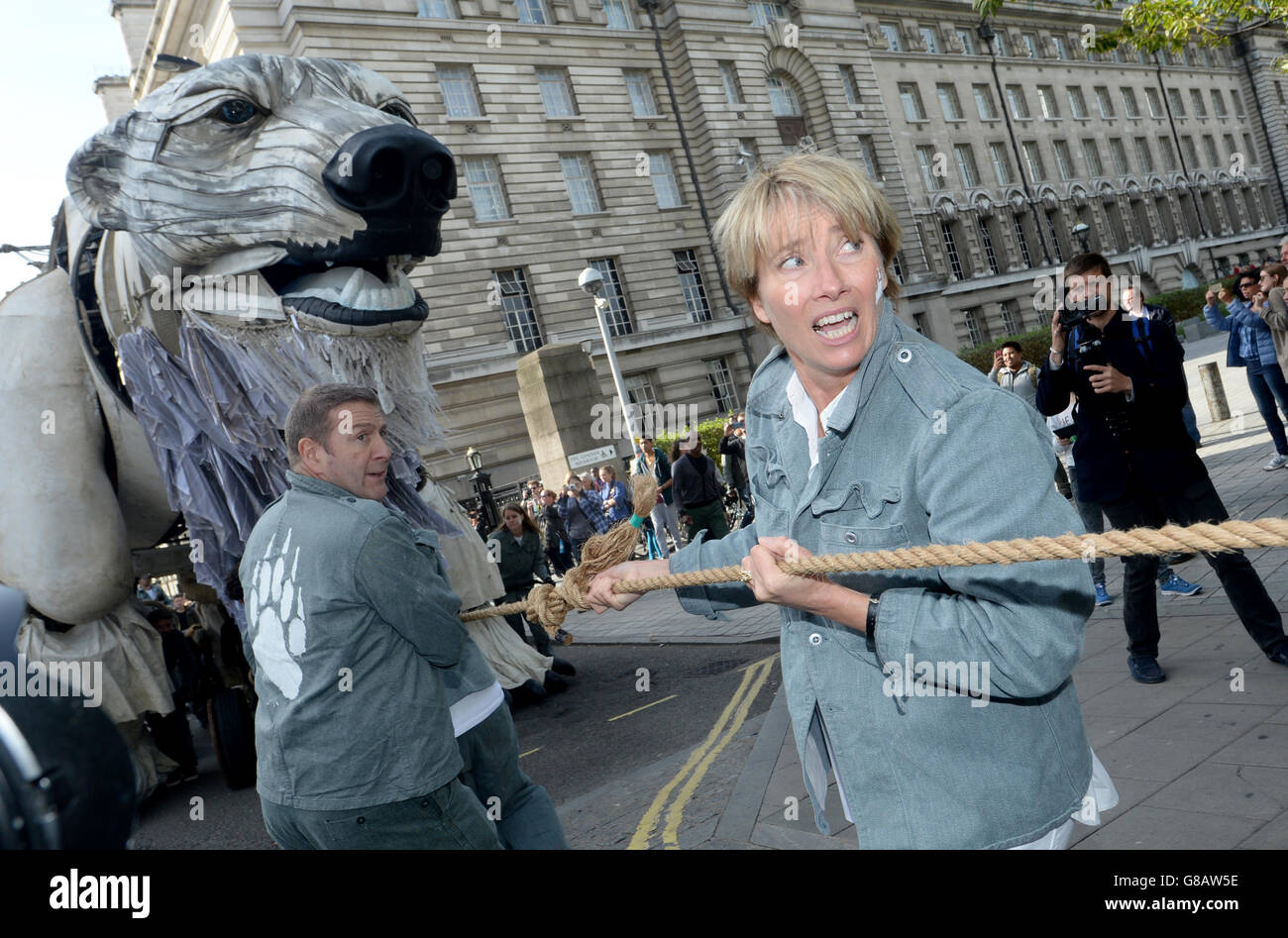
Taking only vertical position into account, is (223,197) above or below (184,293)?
above

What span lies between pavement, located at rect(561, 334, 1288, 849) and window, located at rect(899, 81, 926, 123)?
38777 millimetres

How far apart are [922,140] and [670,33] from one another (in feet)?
48.3

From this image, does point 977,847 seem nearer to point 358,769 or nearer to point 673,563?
point 673,563

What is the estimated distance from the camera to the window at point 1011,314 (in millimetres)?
43312

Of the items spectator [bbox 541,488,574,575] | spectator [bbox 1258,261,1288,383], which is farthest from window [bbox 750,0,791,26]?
spectator [bbox 1258,261,1288,383]

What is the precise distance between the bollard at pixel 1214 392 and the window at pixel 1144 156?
4571 cm

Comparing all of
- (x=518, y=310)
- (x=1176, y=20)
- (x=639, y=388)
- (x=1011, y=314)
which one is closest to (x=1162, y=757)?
(x=1176, y=20)

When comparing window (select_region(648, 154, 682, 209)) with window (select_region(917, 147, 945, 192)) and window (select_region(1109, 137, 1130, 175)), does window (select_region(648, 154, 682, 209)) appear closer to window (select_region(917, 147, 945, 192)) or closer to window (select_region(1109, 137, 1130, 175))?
window (select_region(917, 147, 945, 192))

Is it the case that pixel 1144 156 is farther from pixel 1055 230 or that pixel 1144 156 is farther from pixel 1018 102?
pixel 1018 102

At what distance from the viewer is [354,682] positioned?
2.63m

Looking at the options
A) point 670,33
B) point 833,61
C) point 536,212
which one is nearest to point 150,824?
point 536,212

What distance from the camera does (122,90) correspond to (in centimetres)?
3628

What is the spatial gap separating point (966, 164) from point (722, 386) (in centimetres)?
1979

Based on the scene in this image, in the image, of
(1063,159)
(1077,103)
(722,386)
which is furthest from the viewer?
(1077,103)
